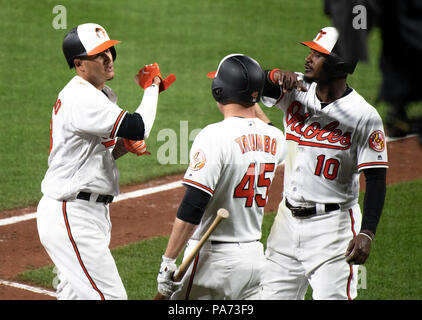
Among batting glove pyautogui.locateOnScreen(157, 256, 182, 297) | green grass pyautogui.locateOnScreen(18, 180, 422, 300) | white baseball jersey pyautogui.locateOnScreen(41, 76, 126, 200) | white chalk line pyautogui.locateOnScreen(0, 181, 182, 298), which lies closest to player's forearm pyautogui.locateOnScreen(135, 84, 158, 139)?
white baseball jersey pyautogui.locateOnScreen(41, 76, 126, 200)

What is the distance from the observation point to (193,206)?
3.53m

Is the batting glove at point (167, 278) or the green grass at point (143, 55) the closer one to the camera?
the batting glove at point (167, 278)

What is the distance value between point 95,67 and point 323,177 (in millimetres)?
1419

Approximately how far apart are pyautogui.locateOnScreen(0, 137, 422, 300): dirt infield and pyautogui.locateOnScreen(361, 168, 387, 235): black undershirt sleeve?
2.37 m

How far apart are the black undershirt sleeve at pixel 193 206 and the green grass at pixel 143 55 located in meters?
3.85

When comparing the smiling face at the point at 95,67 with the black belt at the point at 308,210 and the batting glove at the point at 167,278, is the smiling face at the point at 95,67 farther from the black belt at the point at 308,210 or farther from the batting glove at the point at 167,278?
the black belt at the point at 308,210

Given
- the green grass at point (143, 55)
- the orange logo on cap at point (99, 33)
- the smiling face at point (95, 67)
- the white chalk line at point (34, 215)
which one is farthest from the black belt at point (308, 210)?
the green grass at point (143, 55)

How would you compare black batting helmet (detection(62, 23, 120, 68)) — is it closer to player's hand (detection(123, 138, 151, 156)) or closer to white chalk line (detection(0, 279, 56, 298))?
player's hand (detection(123, 138, 151, 156))

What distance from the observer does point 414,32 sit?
5.68 ft

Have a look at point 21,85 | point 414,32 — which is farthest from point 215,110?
point 414,32

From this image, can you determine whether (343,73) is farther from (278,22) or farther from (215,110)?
(278,22)

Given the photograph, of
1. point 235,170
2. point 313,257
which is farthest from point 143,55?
point 235,170

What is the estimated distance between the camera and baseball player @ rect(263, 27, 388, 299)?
4.08 m

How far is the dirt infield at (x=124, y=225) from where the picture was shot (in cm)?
571
